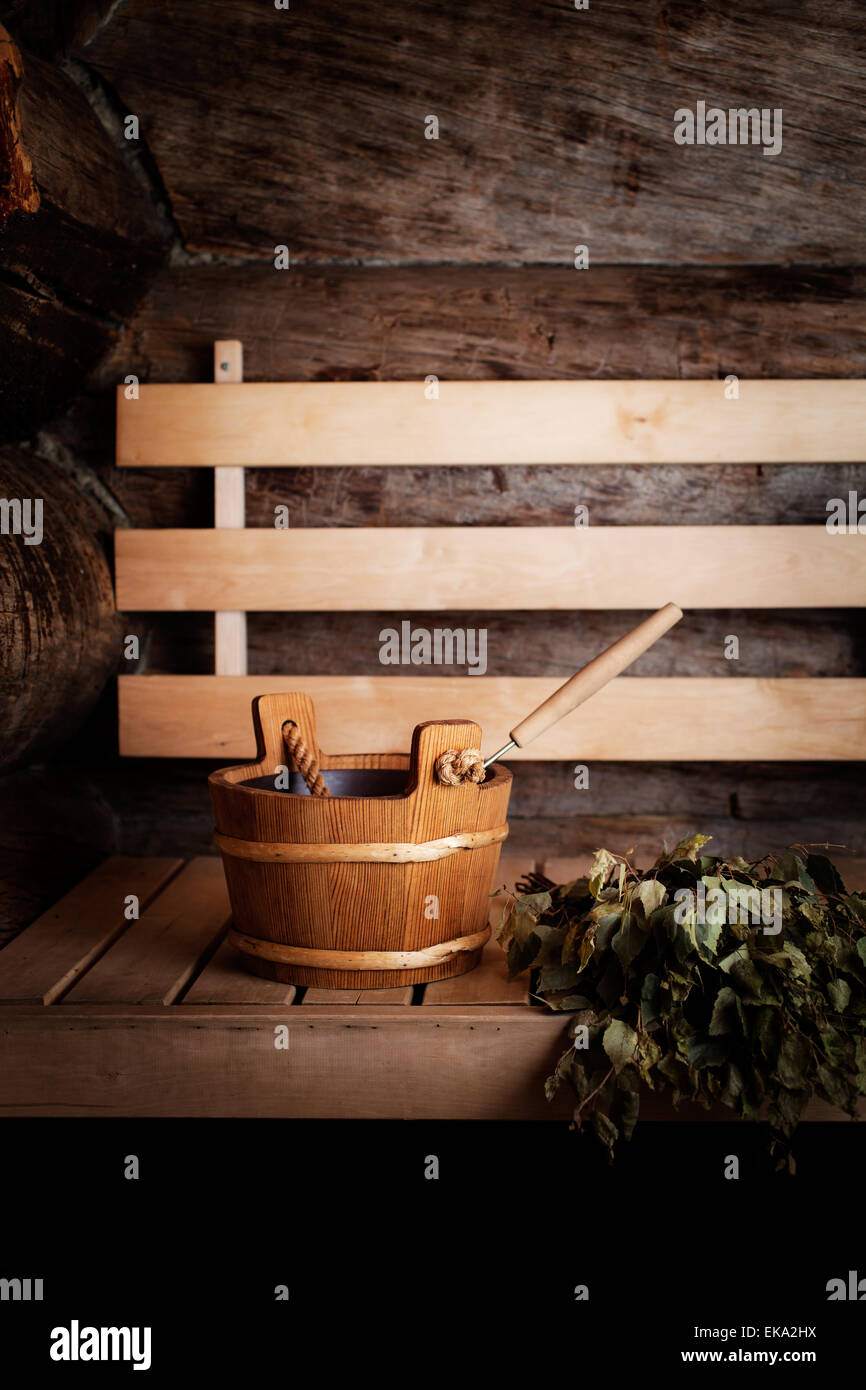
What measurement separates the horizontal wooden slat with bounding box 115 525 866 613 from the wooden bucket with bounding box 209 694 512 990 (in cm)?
71

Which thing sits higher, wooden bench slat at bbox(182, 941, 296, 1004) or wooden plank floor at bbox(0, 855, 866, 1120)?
wooden bench slat at bbox(182, 941, 296, 1004)

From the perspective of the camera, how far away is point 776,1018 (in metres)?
1.42

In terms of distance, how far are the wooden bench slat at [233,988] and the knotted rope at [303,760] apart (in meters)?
0.30

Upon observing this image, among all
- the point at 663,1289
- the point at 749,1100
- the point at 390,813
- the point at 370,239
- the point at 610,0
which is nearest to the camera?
the point at 749,1100

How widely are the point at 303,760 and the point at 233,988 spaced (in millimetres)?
369

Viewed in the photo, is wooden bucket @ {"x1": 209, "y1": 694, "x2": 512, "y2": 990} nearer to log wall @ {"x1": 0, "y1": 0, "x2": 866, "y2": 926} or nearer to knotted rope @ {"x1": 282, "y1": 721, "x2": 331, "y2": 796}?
knotted rope @ {"x1": 282, "y1": 721, "x2": 331, "y2": 796}

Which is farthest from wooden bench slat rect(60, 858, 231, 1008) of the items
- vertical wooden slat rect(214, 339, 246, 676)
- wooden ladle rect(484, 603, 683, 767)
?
wooden ladle rect(484, 603, 683, 767)

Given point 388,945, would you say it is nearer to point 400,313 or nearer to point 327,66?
point 400,313

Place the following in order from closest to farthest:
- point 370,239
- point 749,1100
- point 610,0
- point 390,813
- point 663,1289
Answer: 1. point 749,1100
2. point 390,813
3. point 663,1289
4. point 610,0
5. point 370,239

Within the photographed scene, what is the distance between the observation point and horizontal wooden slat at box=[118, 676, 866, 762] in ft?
7.72

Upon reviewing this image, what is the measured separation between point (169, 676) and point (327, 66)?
1321 mm

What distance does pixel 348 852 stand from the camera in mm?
1530

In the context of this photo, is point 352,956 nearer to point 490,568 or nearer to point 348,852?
point 348,852

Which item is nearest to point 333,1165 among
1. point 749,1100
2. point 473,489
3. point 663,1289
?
point 663,1289
